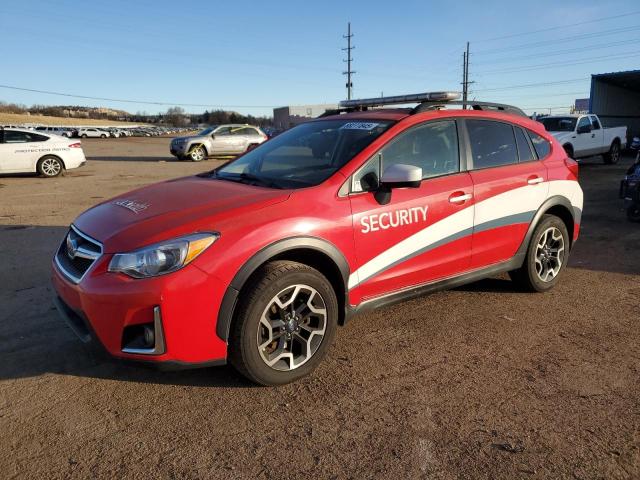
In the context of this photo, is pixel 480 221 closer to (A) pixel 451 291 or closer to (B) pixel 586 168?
(A) pixel 451 291

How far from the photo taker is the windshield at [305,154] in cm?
365

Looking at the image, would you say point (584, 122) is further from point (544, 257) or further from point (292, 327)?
point (292, 327)

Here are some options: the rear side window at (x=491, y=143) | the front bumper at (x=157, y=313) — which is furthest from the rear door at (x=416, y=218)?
the front bumper at (x=157, y=313)

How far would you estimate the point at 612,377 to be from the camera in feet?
10.7

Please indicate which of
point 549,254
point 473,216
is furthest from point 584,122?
point 473,216

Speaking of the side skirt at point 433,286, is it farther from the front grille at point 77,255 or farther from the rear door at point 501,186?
the front grille at point 77,255

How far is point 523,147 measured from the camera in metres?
4.74

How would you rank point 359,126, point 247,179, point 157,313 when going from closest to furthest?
1. point 157,313
2. point 247,179
3. point 359,126

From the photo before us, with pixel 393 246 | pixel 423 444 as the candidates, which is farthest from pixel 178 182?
pixel 423 444

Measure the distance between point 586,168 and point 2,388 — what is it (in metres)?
18.9

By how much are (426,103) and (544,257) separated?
2.00m

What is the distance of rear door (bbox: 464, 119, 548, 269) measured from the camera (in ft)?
13.8

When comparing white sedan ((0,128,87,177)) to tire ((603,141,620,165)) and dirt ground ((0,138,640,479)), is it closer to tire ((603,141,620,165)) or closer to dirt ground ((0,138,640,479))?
dirt ground ((0,138,640,479))

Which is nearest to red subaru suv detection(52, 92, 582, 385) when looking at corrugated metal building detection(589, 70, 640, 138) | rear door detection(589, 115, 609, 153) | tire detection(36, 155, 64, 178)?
tire detection(36, 155, 64, 178)
